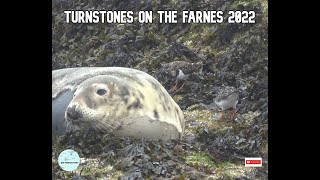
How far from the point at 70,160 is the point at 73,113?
47 cm

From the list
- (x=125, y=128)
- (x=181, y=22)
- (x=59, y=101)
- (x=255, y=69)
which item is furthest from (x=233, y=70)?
(x=59, y=101)

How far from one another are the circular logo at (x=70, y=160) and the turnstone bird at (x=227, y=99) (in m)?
1.43

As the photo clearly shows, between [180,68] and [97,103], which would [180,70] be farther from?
[97,103]

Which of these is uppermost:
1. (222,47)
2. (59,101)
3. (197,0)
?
(197,0)

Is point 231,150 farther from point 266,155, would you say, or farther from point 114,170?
point 114,170

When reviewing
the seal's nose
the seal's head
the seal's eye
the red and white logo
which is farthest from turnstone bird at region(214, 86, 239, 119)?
the seal's nose

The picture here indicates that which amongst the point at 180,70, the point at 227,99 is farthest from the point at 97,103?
the point at 227,99

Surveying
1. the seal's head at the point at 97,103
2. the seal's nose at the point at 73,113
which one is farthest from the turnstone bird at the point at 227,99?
the seal's nose at the point at 73,113

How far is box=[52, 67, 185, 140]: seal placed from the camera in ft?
22.8

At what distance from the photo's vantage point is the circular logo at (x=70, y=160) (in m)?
7.06

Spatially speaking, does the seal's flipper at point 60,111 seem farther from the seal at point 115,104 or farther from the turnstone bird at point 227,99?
the turnstone bird at point 227,99

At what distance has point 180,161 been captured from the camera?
7.03 m

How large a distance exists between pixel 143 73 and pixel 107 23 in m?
0.60

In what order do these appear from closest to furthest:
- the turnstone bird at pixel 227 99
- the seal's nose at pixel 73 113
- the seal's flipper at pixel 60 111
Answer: the seal's nose at pixel 73 113 < the seal's flipper at pixel 60 111 < the turnstone bird at pixel 227 99
